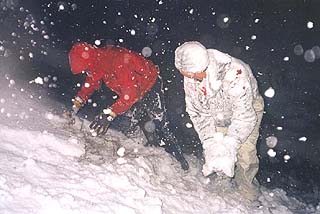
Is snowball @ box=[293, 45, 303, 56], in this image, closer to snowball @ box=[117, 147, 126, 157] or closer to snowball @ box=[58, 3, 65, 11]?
snowball @ box=[117, 147, 126, 157]

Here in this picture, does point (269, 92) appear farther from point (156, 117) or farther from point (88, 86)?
point (88, 86)

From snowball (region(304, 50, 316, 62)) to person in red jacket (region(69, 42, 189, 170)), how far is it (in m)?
2.73

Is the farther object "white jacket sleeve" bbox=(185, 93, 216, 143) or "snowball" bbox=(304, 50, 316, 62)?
"snowball" bbox=(304, 50, 316, 62)

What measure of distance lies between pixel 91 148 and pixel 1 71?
322cm

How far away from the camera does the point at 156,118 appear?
518cm

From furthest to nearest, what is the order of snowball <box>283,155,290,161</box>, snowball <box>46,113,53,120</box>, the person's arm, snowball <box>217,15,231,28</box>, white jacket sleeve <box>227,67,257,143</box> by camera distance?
1. snowball <box>217,15,231,28</box>
2. snowball <box>283,155,290,161</box>
3. snowball <box>46,113,53,120</box>
4. the person's arm
5. white jacket sleeve <box>227,67,257,143</box>

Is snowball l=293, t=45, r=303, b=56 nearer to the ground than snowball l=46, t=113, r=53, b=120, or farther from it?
farther from it

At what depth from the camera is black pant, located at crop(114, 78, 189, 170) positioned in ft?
16.9

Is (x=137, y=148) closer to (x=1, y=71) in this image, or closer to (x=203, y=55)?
(x=203, y=55)

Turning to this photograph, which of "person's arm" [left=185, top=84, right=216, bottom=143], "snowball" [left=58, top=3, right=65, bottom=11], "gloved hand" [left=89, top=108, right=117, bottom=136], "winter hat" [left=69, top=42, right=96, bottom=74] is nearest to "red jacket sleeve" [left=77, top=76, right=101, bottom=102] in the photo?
"winter hat" [left=69, top=42, right=96, bottom=74]

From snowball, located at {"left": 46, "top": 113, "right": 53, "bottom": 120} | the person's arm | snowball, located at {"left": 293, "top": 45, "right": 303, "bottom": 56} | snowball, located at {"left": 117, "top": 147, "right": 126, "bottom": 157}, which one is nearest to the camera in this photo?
the person's arm

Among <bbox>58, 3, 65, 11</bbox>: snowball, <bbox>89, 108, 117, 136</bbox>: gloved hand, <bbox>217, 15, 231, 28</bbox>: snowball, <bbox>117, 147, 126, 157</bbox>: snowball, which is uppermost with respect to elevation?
<bbox>217, 15, 231, 28</bbox>: snowball

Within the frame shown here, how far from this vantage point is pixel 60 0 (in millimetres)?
8805

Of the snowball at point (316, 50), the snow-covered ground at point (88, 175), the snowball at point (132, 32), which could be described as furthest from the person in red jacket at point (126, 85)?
the snowball at point (132, 32)
